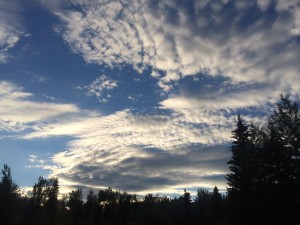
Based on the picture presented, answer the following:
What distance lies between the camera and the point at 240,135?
156ft

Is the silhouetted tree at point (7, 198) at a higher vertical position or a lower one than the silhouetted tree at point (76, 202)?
lower

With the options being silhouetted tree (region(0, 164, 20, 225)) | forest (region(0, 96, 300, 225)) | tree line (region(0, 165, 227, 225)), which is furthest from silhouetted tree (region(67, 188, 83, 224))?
silhouetted tree (region(0, 164, 20, 225))

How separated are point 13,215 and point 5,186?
11.6 ft

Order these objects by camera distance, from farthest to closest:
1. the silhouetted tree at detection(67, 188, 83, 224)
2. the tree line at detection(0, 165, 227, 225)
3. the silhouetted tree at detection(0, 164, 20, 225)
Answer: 1. the silhouetted tree at detection(67, 188, 83, 224)
2. the tree line at detection(0, 165, 227, 225)
3. the silhouetted tree at detection(0, 164, 20, 225)

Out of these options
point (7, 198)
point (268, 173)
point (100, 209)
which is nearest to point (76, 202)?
point (100, 209)

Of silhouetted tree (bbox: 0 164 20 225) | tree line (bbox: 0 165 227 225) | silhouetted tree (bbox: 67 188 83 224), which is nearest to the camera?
silhouetted tree (bbox: 0 164 20 225)

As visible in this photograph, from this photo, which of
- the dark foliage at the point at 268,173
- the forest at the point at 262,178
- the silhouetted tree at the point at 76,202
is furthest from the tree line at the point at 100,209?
the dark foliage at the point at 268,173

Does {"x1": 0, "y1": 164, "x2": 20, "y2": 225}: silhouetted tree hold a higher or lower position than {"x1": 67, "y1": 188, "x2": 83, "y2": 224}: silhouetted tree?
lower

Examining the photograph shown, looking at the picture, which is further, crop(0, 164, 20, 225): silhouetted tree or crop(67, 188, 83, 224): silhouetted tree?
crop(67, 188, 83, 224): silhouetted tree

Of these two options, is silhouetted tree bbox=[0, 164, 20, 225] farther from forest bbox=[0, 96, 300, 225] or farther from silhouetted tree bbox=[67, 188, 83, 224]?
silhouetted tree bbox=[67, 188, 83, 224]

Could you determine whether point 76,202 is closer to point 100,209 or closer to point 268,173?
point 100,209

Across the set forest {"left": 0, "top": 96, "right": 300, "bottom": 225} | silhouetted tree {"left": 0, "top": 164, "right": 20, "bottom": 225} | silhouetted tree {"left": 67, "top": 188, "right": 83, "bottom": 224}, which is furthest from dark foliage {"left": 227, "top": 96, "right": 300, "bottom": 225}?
silhouetted tree {"left": 67, "top": 188, "right": 83, "bottom": 224}

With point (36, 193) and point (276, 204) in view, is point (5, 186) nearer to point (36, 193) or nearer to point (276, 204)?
point (276, 204)

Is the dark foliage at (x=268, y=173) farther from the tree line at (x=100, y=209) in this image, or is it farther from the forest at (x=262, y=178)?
the tree line at (x=100, y=209)
